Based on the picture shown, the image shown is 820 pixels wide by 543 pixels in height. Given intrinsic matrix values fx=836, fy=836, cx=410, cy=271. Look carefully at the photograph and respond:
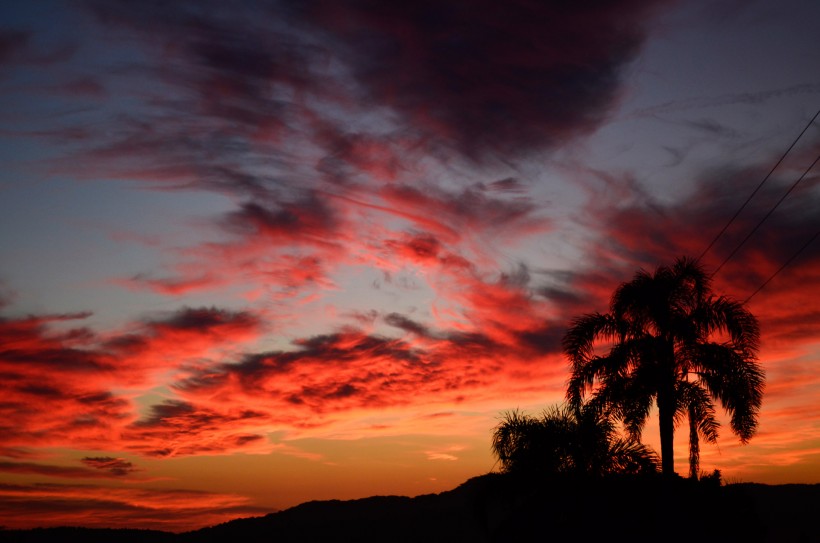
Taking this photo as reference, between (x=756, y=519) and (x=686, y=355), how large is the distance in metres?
6.04

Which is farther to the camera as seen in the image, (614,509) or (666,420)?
(666,420)

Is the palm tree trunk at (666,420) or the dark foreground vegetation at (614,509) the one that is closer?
the dark foreground vegetation at (614,509)

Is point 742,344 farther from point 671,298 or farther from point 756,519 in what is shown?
point 756,519

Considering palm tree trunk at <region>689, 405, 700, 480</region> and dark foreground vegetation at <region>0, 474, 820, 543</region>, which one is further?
palm tree trunk at <region>689, 405, 700, 480</region>

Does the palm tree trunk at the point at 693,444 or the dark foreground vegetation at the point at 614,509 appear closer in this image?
the dark foreground vegetation at the point at 614,509

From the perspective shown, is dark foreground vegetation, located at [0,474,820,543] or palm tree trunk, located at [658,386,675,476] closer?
dark foreground vegetation, located at [0,474,820,543]

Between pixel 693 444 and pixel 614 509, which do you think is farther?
pixel 693 444

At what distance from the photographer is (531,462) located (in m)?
32.5

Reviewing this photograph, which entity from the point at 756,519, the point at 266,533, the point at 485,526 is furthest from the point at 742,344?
the point at 266,533


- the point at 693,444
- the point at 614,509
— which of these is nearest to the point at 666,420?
the point at 693,444

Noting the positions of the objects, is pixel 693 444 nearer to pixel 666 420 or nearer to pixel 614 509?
pixel 666 420

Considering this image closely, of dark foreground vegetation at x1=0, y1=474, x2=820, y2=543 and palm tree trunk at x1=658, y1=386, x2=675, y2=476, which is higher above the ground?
palm tree trunk at x1=658, y1=386, x2=675, y2=476

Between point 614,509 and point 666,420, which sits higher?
point 666,420

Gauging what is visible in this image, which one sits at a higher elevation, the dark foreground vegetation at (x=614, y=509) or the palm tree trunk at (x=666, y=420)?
the palm tree trunk at (x=666, y=420)
